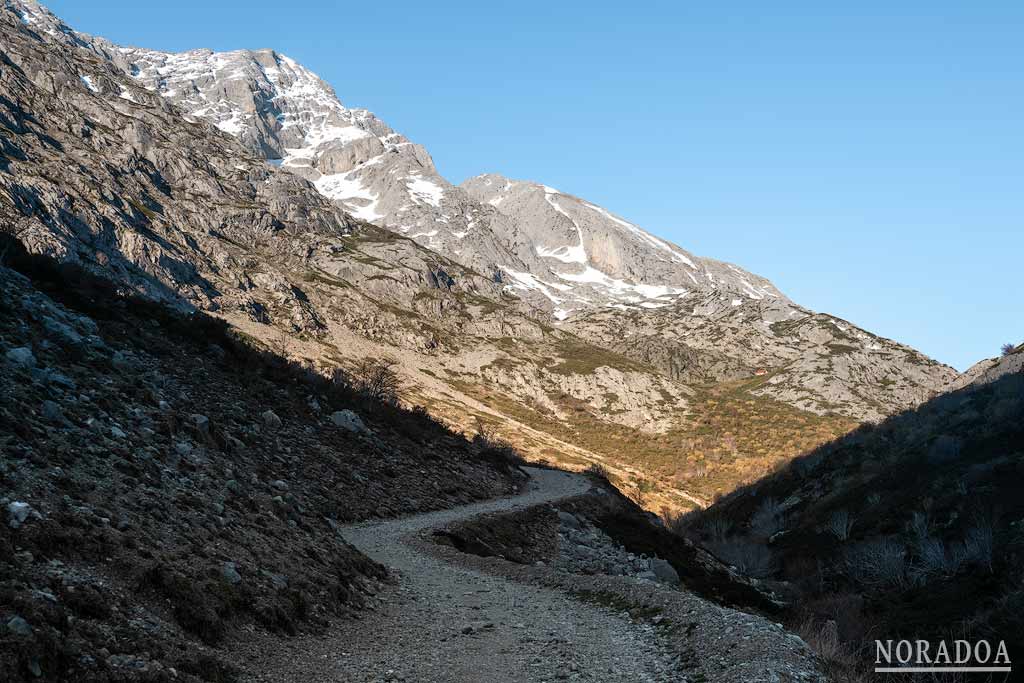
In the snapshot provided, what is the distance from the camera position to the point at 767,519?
65000 millimetres

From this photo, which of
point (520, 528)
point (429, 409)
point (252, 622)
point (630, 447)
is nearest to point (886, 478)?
point (520, 528)

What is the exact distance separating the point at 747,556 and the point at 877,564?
2139 centimetres

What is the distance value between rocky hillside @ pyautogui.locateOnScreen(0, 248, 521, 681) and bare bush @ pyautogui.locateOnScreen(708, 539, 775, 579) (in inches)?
1194

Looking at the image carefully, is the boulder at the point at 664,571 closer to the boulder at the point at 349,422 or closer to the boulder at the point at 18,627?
the boulder at the point at 349,422

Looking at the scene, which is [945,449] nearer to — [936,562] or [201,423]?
[936,562]

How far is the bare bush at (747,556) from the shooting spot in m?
50.9

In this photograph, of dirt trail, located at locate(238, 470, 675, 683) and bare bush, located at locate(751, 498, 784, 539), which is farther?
bare bush, located at locate(751, 498, 784, 539)

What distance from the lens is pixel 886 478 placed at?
53375 mm

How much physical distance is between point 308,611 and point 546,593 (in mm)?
9943

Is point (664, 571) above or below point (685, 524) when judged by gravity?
below

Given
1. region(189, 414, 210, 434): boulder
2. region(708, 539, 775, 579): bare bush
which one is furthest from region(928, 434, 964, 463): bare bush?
region(189, 414, 210, 434): boulder

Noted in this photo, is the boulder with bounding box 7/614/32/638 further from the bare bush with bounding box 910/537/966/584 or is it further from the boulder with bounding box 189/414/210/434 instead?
the bare bush with bounding box 910/537/966/584

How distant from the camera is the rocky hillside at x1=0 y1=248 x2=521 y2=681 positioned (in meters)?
8.79

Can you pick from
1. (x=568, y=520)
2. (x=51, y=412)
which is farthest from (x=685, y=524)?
(x=51, y=412)
